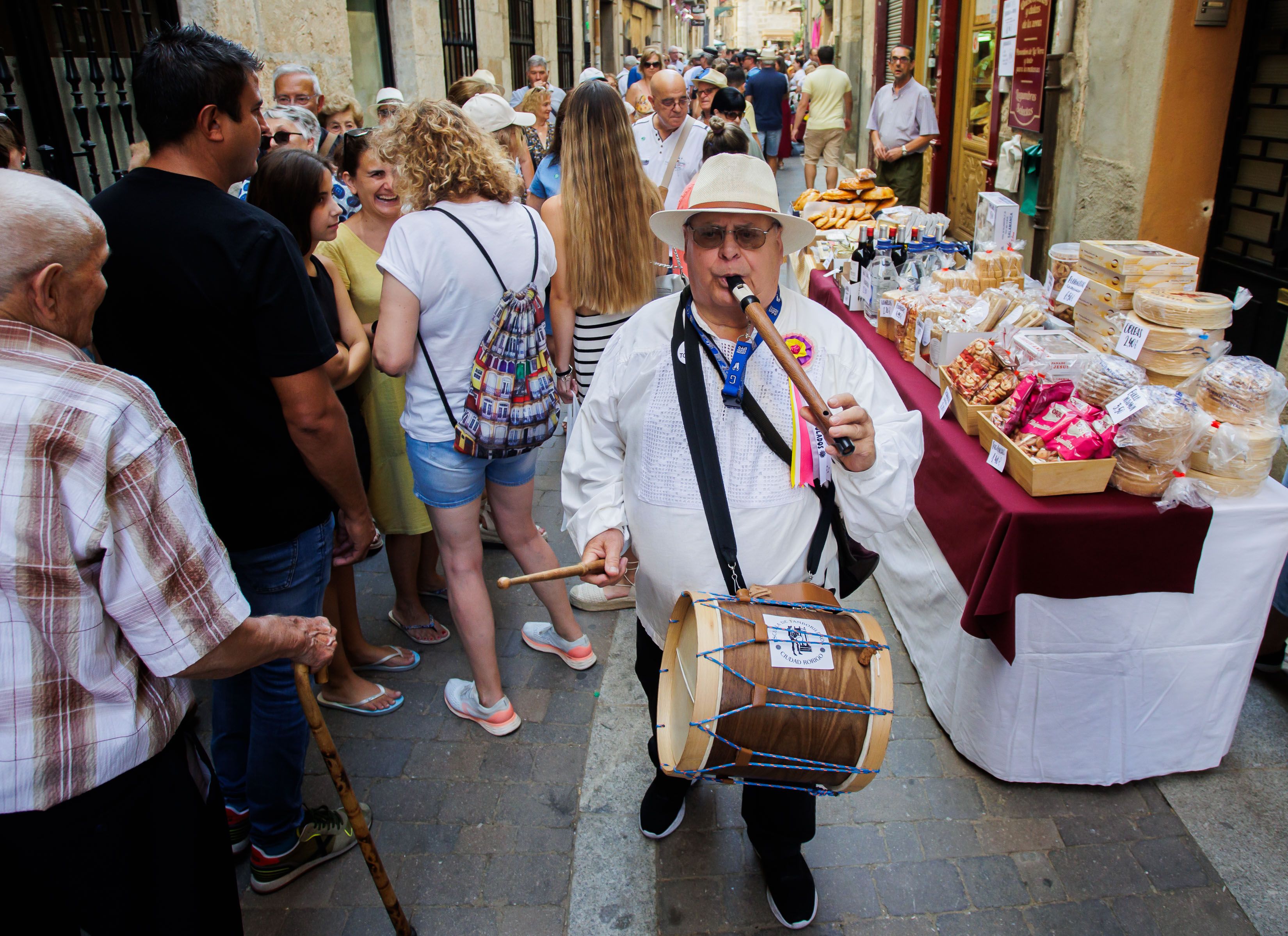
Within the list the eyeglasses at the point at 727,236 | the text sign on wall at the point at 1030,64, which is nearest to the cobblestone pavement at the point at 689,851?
the eyeglasses at the point at 727,236

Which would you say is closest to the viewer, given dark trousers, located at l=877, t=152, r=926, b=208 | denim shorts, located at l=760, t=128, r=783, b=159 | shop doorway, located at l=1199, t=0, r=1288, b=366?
shop doorway, located at l=1199, t=0, r=1288, b=366

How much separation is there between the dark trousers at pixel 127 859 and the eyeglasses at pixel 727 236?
4.97ft

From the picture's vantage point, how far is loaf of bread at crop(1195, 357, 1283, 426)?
2.45 metres

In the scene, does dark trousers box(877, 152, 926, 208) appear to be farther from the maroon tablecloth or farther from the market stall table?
the maroon tablecloth

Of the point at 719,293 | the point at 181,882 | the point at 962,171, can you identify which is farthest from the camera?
the point at 962,171

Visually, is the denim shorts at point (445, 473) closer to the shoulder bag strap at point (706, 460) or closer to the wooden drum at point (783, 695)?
the shoulder bag strap at point (706, 460)

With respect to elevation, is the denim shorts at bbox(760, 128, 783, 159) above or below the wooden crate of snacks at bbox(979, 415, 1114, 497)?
above

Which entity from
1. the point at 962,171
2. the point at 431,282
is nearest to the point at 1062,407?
the point at 431,282

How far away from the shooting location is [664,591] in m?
2.12

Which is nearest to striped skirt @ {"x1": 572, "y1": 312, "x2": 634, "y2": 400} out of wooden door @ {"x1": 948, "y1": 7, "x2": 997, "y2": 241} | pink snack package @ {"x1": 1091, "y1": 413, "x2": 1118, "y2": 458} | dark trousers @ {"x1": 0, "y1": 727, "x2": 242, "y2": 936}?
pink snack package @ {"x1": 1091, "y1": 413, "x2": 1118, "y2": 458}

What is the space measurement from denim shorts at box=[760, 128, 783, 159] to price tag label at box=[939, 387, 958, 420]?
11580mm

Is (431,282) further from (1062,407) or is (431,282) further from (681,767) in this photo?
(1062,407)

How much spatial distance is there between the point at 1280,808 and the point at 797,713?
188cm

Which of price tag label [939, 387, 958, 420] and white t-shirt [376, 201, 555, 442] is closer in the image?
white t-shirt [376, 201, 555, 442]
